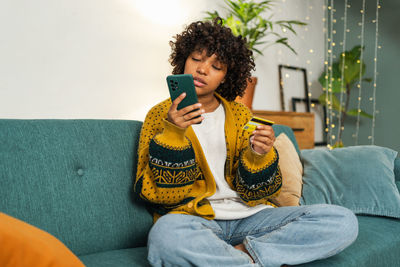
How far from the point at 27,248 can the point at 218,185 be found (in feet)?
2.45

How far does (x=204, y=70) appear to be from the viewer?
4.28ft

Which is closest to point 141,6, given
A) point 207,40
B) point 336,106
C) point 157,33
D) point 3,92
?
point 157,33

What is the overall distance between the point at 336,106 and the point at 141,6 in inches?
94.9

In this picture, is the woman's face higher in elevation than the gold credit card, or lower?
higher

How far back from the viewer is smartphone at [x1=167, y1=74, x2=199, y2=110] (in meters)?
1.06

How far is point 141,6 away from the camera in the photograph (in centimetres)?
248

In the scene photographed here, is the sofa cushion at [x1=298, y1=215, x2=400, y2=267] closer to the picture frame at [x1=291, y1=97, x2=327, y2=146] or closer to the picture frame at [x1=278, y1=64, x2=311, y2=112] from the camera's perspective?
the picture frame at [x1=278, y1=64, x2=311, y2=112]

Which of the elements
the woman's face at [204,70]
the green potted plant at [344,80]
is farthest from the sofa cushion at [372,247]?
the green potted plant at [344,80]

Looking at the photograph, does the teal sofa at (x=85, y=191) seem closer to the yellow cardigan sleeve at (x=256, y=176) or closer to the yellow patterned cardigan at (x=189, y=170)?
the yellow patterned cardigan at (x=189, y=170)

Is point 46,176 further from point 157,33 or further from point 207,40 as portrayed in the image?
point 157,33

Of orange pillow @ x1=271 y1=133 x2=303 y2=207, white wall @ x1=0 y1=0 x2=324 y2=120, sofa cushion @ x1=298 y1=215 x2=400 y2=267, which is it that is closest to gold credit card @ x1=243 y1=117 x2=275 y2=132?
sofa cushion @ x1=298 y1=215 x2=400 y2=267

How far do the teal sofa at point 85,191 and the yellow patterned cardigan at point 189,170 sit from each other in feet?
0.31

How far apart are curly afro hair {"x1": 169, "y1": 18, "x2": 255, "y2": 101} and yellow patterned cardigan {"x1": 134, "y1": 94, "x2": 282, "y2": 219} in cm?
17

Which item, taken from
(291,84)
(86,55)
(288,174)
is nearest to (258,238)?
(288,174)
